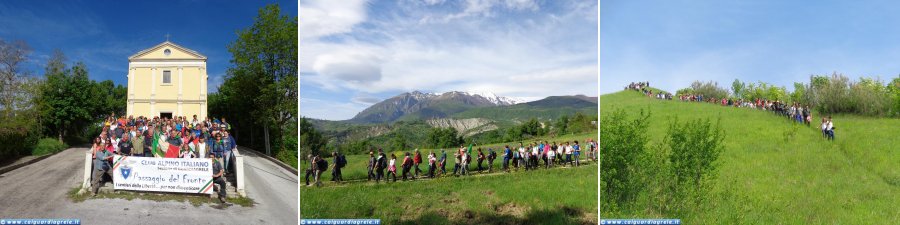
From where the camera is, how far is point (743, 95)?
1458 cm

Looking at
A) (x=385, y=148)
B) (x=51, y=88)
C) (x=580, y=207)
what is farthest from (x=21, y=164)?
(x=580, y=207)

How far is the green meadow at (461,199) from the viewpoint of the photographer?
5.91m

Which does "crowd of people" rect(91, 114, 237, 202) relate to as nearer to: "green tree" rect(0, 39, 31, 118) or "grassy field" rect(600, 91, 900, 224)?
"green tree" rect(0, 39, 31, 118)

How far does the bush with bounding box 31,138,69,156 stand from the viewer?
5961mm

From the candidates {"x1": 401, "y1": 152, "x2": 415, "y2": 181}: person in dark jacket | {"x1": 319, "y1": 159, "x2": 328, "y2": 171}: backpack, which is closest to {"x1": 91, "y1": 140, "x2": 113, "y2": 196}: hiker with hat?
{"x1": 319, "y1": 159, "x2": 328, "y2": 171}: backpack

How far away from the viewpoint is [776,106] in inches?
496

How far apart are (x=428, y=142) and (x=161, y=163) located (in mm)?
3296

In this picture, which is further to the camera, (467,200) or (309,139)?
(467,200)

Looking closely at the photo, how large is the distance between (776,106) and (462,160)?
10.5m

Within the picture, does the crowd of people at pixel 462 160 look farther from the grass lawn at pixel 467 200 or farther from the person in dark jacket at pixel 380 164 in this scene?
the grass lawn at pixel 467 200

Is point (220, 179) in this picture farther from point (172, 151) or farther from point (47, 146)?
point (47, 146)

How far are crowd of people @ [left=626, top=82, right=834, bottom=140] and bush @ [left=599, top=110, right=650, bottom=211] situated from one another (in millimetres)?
1722

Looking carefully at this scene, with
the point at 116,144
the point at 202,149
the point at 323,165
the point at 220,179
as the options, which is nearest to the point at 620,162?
the point at 323,165

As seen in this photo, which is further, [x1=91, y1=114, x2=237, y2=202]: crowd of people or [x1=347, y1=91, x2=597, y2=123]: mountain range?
[x1=347, y1=91, x2=597, y2=123]: mountain range
